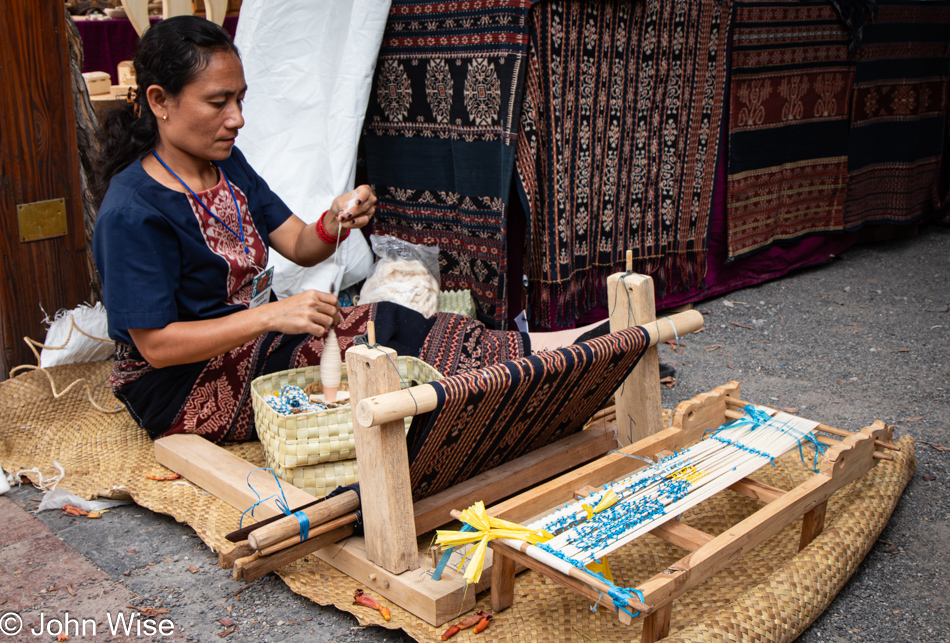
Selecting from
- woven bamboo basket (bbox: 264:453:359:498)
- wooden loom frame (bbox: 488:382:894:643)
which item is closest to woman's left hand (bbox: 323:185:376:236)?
woven bamboo basket (bbox: 264:453:359:498)

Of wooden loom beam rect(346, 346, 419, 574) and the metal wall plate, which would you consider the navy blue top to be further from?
the metal wall plate

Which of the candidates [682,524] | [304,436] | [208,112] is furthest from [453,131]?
[682,524]

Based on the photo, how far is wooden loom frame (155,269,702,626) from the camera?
1.76 m

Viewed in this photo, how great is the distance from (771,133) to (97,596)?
418 centimetres

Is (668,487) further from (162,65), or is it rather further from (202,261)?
(162,65)

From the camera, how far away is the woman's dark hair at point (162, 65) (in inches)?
86.2

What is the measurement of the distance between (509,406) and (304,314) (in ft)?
2.00

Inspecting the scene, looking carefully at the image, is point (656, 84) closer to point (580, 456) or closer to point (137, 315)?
point (580, 456)

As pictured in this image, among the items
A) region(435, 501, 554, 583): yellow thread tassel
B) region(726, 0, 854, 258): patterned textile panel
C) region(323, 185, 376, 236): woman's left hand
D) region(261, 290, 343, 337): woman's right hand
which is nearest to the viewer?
region(435, 501, 554, 583): yellow thread tassel

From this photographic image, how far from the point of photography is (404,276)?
368 cm

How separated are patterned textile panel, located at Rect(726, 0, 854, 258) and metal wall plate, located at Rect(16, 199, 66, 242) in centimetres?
332

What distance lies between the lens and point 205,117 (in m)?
2.26

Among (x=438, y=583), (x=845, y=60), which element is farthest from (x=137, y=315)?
(x=845, y=60)

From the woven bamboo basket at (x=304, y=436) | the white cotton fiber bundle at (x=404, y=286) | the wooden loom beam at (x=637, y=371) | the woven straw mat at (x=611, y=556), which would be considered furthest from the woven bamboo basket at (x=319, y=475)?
the white cotton fiber bundle at (x=404, y=286)
